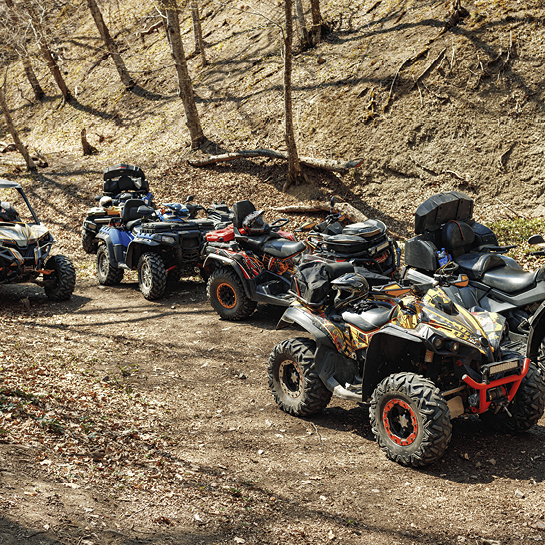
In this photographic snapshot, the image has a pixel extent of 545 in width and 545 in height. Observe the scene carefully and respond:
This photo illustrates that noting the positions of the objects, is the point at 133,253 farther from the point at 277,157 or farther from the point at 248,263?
the point at 277,157

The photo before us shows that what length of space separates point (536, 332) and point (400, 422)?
6.88ft

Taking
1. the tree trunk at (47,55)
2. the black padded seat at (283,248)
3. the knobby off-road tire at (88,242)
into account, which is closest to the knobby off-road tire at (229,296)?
the black padded seat at (283,248)

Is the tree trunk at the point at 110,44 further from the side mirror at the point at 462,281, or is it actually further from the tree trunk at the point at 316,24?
the side mirror at the point at 462,281

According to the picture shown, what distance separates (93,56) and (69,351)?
27.7 m

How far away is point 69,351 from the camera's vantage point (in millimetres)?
6961

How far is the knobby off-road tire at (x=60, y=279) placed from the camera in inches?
382

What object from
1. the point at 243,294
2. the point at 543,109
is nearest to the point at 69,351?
the point at 243,294

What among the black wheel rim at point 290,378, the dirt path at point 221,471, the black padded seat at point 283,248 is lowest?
the dirt path at point 221,471

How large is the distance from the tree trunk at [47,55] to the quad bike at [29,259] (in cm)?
1382

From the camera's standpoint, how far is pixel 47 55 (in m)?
23.0

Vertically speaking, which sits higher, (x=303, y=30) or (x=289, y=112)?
(x=303, y=30)

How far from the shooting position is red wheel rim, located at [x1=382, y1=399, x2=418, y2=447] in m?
4.17

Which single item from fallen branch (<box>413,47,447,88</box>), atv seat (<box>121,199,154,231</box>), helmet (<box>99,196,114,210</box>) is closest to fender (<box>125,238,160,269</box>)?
atv seat (<box>121,199,154,231</box>)

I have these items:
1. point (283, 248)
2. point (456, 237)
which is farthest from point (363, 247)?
point (456, 237)
